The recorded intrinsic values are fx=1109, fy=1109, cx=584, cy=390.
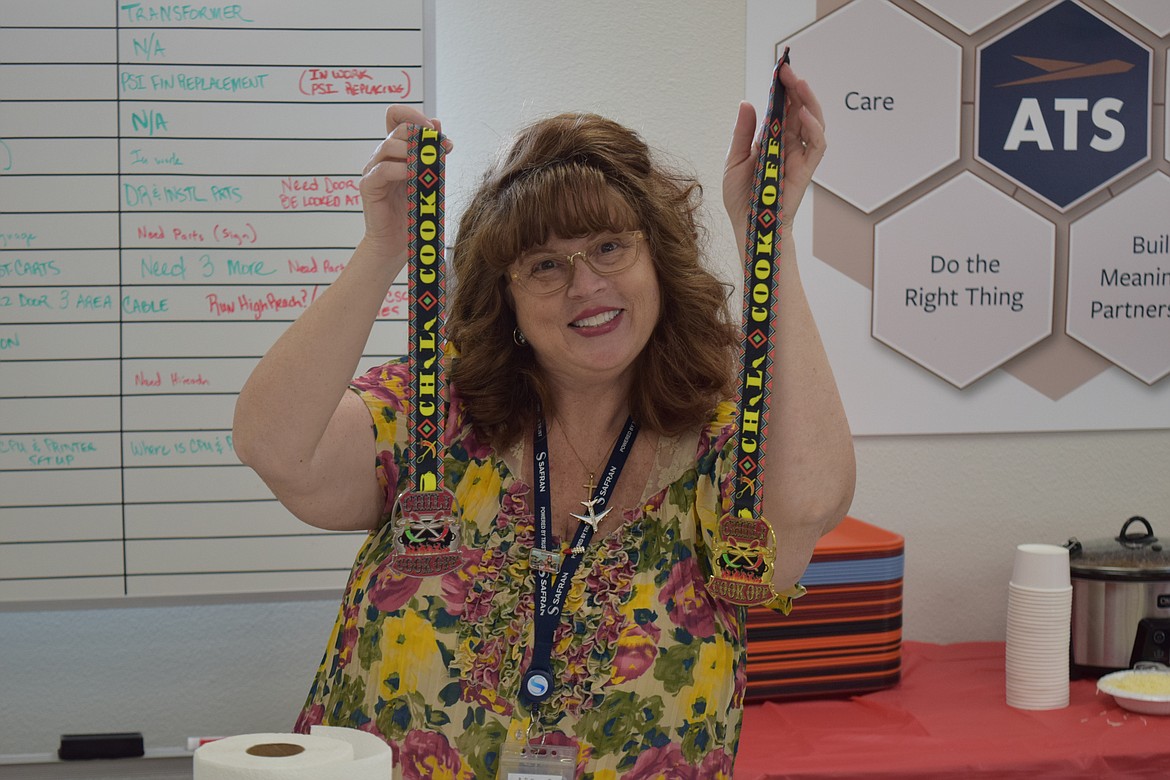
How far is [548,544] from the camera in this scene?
1569mm

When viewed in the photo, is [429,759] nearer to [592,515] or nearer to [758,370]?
[592,515]

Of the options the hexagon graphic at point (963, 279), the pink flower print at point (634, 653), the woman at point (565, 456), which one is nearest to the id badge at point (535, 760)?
the woman at point (565, 456)

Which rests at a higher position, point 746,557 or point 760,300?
point 760,300

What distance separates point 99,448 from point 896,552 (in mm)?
1713

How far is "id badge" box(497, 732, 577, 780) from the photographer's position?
143 centimetres

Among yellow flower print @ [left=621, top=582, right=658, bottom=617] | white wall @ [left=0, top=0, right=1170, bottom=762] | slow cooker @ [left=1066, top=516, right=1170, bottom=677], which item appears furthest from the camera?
white wall @ [left=0, top=0, right=1170, bottom=762]

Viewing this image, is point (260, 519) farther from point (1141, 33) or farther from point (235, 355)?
point (1141, 33)

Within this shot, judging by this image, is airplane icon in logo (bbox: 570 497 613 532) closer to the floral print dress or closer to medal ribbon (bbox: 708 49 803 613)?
the floral print dress

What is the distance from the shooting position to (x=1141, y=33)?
2.76 metres

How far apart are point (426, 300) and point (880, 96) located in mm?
1740

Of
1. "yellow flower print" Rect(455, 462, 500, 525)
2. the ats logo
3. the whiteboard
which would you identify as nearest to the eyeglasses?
"yellow flower print" Rect(455, 462, 500, 525)

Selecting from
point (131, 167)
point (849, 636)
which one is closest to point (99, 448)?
point (131, 167)

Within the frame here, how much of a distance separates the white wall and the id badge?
1.22m

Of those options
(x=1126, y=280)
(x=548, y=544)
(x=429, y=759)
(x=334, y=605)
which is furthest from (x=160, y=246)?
(x=1126, y=280)
